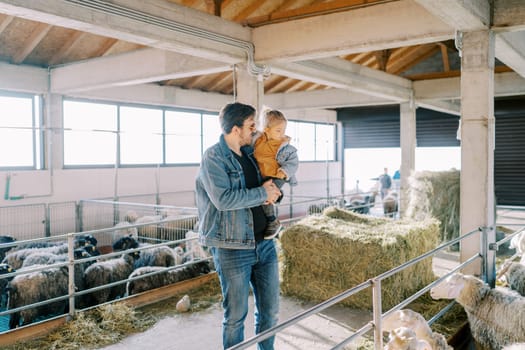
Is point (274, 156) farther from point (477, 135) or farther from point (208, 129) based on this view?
point (208, 129)

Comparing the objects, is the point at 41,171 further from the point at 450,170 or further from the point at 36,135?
the point at 450,170

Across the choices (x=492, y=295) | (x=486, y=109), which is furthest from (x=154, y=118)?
(x=492, y=295)

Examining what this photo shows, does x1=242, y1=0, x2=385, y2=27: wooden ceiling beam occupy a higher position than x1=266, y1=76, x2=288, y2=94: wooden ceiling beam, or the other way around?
x1=266, y1=76, x2=288, y2=94: wooden ceiling beam

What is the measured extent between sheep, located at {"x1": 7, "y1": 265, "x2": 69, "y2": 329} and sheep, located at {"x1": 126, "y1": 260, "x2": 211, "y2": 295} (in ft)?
2.48

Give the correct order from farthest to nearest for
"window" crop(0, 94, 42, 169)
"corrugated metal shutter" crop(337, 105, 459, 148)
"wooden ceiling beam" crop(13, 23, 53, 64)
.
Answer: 1. "corrugated metal shutter" crop(337, 105, 459, 148)
2. "window" crop(0, 94, 42, 169)
3. "wooden ceiling beam" crop(13, 23, 53, 64)

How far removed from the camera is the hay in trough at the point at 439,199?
902cm

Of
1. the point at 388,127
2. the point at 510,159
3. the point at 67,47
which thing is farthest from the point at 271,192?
the point at 388,127

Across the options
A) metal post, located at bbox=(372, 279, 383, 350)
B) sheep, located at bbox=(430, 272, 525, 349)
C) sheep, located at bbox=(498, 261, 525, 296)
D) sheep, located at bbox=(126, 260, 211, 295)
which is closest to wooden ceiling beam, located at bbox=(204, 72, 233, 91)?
sheep, located at bbox=(126, 260, 211, 295)

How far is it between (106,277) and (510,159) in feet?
47.4

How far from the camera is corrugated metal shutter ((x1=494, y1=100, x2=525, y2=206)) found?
49.9 ft

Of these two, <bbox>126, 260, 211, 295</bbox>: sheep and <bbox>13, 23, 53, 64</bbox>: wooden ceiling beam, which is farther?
<bbox>13, 23, 53, 64</bbox>: wooden ceiling beam

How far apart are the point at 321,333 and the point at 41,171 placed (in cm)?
748

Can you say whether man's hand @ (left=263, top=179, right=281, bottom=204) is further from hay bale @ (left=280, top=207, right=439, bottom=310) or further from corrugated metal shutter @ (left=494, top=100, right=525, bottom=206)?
corrugated metal shutter @ (left=494, top=100, right=525, bottom=206)

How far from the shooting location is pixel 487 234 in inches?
191
